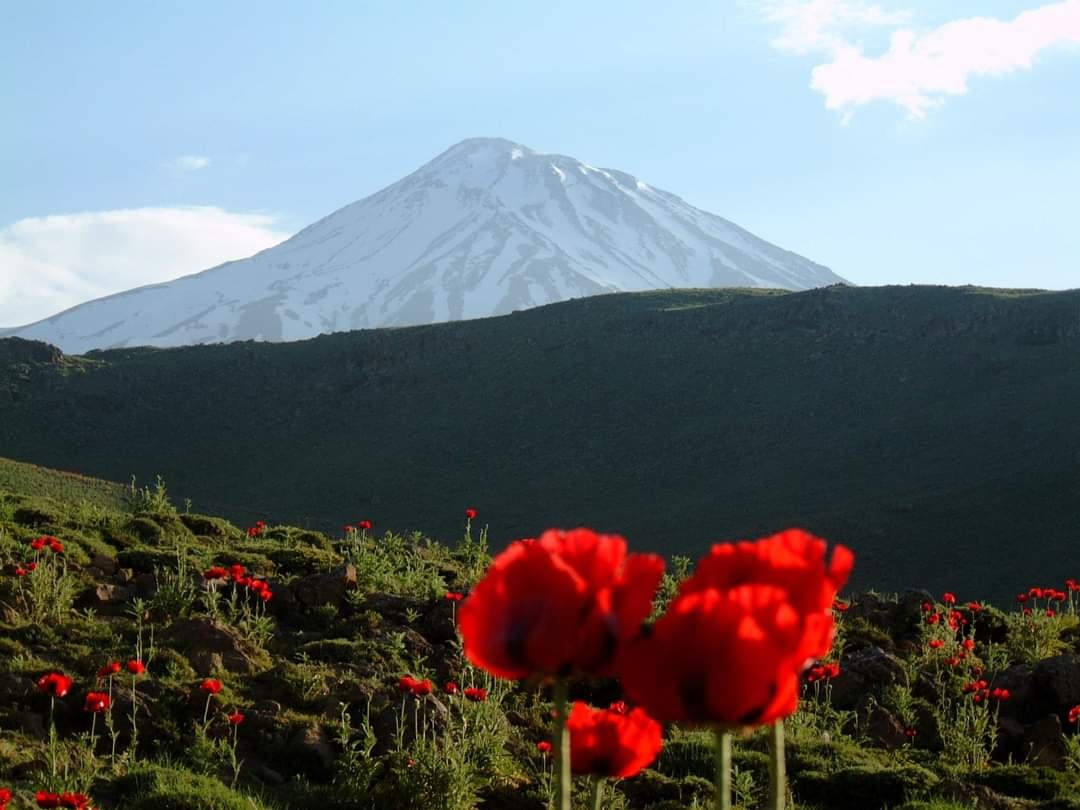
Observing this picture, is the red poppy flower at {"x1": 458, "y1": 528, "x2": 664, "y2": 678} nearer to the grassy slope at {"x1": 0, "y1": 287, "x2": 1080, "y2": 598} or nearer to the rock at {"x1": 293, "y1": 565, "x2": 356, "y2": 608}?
the rock at {"x1": 293, "y1": 565, "x2": 356, "y2": 608}

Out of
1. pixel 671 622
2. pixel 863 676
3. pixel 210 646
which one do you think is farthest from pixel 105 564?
pixel 671 622

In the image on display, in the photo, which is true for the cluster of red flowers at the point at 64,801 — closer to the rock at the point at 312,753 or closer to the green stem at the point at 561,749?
the rock at the point at 312,753

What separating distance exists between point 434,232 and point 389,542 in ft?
619

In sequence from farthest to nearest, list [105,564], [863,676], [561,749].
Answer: [105,564] → [863,676] → [561,749]

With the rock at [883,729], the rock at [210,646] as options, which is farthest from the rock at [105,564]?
the rock at [883,729]

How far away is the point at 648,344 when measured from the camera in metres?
55.8

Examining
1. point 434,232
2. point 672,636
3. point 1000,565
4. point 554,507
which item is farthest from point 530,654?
point 434,232

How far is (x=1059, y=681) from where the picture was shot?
7.93 meters

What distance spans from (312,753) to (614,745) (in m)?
4.16

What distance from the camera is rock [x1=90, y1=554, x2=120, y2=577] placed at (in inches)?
336

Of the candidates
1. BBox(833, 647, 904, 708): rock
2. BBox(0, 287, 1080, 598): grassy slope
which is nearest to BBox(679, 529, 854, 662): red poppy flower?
BBox(833, 647, 904, 708): rock

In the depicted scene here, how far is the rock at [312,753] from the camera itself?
19.0ft

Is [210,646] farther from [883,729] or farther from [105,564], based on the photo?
[883,729]

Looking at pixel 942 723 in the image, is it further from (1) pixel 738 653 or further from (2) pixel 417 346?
(2) pixel 417 346
